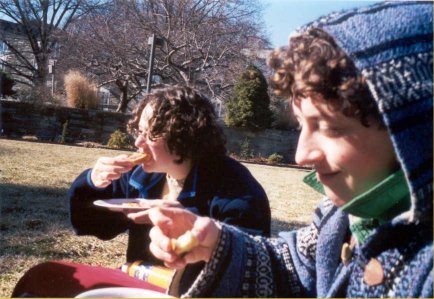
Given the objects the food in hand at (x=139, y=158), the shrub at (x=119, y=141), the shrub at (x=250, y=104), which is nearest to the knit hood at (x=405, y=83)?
the food in hand at (x=139, y=158)

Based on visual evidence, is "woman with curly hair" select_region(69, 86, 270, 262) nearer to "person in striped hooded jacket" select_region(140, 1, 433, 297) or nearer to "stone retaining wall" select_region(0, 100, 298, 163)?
"person in striped hooded jacket" select_region(140, 1, 433, 297)

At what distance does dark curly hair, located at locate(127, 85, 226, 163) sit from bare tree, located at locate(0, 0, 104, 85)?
1400 centimetres

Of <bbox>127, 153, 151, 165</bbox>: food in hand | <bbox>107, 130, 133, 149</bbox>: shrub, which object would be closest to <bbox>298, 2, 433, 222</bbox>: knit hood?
<bbox>127, 153, 151, 165</bbox>: food in hand

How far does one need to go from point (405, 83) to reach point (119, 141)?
9640 mm

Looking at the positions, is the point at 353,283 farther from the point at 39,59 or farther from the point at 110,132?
the point at 39,59

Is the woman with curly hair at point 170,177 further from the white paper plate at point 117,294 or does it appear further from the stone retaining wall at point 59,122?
the stone retaining wall at point 59,122

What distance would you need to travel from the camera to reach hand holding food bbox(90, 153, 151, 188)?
1.46 metres

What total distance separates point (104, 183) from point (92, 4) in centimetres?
1452

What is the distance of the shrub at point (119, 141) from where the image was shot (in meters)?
10.0

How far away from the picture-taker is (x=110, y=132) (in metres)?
11.0

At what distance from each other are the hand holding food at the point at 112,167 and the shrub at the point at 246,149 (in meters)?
9.90

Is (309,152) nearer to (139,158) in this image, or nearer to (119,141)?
(139,158)

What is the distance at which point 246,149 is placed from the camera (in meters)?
11.7

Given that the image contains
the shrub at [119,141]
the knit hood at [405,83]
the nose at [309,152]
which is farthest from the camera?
the shrub at [119,141]
